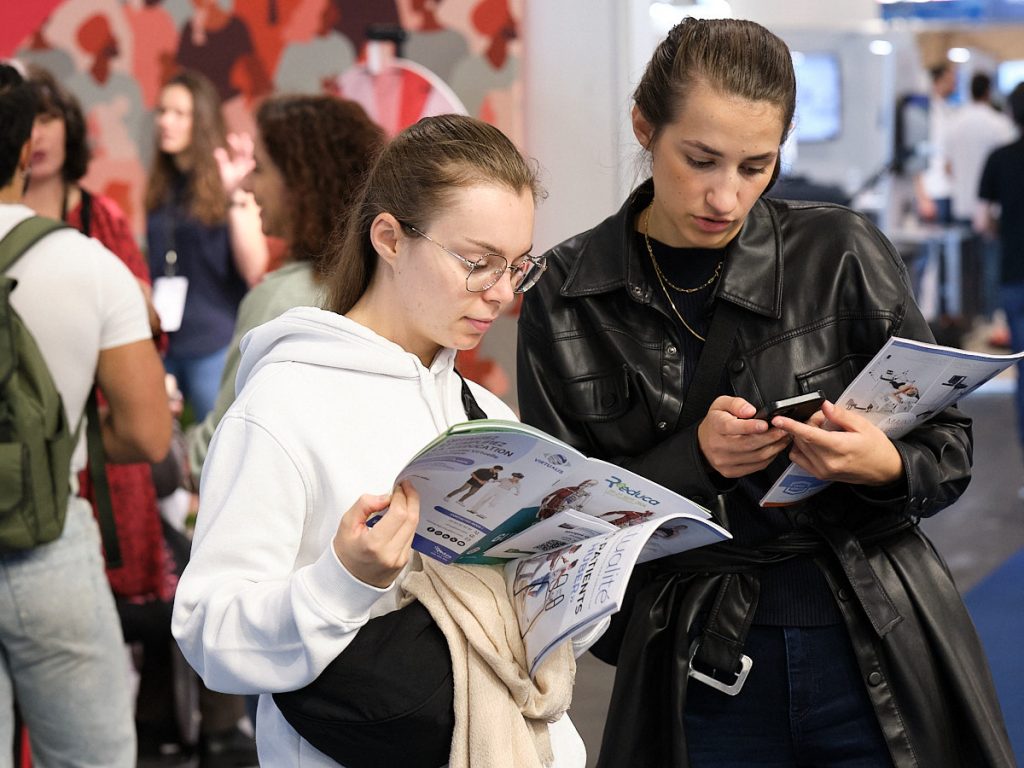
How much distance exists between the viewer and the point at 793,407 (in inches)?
67.9

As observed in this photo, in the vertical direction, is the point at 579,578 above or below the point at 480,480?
below

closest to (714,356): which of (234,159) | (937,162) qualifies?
(234,159)

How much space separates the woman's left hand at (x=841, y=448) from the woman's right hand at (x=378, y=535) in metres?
0.58

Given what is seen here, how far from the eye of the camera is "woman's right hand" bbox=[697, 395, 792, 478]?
172cm

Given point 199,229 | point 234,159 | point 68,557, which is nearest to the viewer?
point 68,557

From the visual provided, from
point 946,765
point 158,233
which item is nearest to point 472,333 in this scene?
point 946,765

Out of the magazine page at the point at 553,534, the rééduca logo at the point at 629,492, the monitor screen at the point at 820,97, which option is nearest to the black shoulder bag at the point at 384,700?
the magazine page at the point at 553,534

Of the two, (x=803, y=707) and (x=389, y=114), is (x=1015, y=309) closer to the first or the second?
(x=389, y=114)

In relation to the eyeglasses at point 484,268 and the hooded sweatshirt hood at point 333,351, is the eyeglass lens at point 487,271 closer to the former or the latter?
the eyeglasses at point 484,268

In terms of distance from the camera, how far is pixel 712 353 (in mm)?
1919

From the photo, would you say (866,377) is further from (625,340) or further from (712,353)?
(625,340)

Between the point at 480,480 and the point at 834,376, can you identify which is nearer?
the point at 480,480

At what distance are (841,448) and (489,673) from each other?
0.57m

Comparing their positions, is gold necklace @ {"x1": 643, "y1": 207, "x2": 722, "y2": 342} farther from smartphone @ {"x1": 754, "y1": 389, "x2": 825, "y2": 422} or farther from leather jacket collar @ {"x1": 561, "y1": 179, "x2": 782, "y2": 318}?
smartphone @ {"x1": 754, "y1": 389, "x2": 825, "y2": 422}
